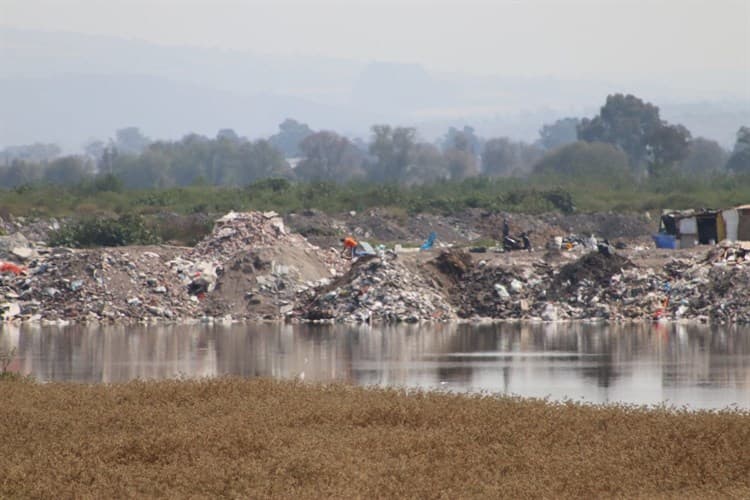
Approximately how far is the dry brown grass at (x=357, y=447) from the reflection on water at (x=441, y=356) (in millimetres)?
3322

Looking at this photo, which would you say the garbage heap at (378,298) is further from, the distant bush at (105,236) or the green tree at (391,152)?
the green tree at (391,152)

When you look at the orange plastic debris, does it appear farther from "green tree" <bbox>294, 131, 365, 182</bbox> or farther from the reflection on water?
"green tree" <bbox>294, 131, 365, 182</bbox>

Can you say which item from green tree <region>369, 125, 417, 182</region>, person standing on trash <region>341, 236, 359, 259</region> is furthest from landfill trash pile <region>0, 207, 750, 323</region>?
green tree <region>369, 125, 417, 182</region>

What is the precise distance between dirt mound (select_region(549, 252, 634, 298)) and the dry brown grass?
19.4m

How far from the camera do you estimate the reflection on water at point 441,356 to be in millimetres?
18594

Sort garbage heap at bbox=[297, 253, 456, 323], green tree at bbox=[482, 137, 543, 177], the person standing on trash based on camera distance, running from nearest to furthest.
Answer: garbage heap at bbox=[297, 253, 456, 323]
the person standing on trash
green tree at bbox=[482, 137, 543, 177]

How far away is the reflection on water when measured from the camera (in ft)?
61.0

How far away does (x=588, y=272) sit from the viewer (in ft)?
111

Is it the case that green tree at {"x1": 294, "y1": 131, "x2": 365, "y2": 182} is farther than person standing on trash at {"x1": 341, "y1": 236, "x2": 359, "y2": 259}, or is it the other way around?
green tree at {"x1": 294, "y1": 131, "x2": 365, "y2": 182}

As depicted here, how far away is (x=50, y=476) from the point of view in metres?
10.8

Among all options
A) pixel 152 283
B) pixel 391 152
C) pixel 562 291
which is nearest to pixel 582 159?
pixel 391 152

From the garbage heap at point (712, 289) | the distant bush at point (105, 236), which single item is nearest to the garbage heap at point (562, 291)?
the garbage heap at point (712, 289)

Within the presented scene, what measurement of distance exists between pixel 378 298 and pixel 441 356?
10104 millimetres

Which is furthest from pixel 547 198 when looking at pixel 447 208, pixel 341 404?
pixel 341 404
